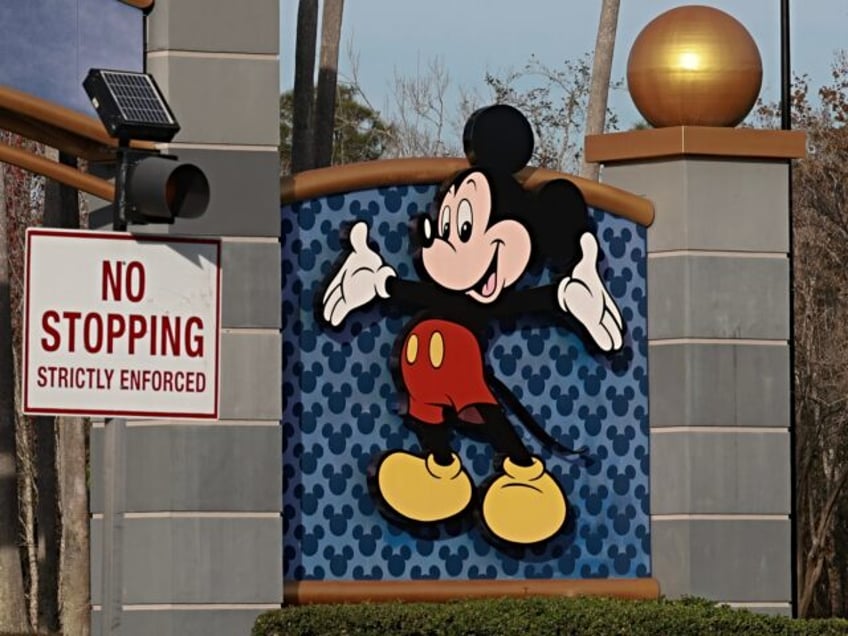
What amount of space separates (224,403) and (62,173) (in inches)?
202

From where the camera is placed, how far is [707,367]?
1747 cm

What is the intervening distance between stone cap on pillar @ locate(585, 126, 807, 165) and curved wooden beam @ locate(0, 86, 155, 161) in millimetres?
4375

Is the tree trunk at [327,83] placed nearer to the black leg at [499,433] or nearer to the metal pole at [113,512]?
the black leg at [499,433]

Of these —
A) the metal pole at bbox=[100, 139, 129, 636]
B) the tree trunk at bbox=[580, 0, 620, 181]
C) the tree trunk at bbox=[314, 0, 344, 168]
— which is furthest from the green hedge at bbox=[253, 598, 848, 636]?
the tree trunk at bbox=[580, 0, 620, 181]

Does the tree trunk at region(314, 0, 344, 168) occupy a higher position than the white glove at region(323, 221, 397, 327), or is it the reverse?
the tree trunk at region(314, 0, 344, 168)

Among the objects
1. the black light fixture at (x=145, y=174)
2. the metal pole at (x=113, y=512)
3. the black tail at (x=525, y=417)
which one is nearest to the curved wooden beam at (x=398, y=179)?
the black tail at (x=525, y=417)

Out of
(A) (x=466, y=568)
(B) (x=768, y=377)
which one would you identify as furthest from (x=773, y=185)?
(A) (x=466, y=568)

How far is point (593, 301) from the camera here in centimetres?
1744

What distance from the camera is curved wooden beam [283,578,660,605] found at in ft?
53.5

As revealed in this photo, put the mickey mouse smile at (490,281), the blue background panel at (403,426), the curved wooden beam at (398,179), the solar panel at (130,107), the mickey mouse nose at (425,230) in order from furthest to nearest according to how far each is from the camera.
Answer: the mickey mouse smile at (490,281)
the mickey mouse nose at (425,230)
the curved wooden beam at (398,179)
the blue background panel at (403,426)
the solar panel at (130,107)

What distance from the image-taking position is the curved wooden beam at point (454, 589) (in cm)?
→ 1630

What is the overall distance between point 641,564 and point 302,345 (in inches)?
138

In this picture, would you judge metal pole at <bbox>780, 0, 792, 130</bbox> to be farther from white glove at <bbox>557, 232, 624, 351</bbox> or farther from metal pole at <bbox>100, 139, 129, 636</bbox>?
metal pole at <bbox>100, 139, 129, 636</bbox>

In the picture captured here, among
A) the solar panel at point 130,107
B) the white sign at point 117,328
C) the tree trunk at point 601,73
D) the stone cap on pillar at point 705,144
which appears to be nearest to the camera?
the white sign at point 117,328
